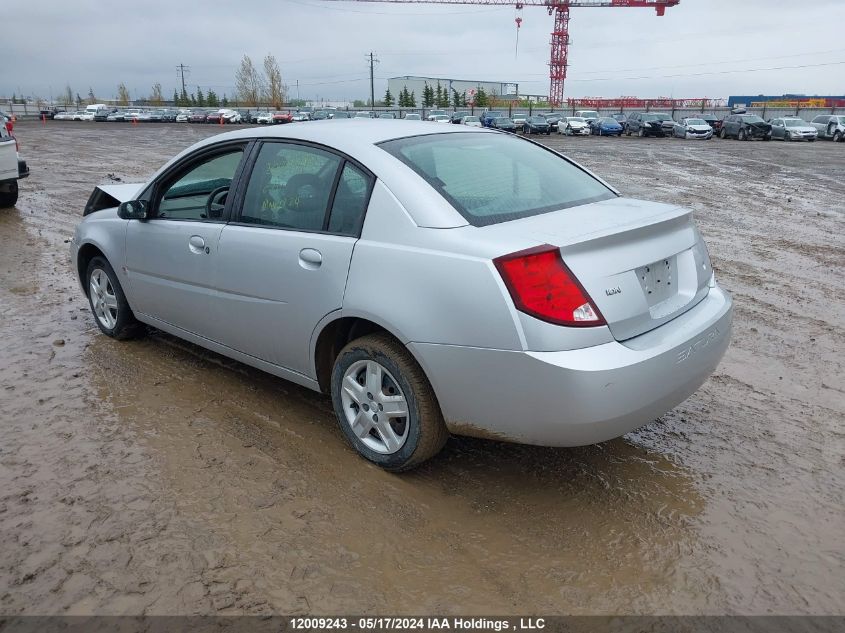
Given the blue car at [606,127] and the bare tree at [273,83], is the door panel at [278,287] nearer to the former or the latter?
the blue car at [606,127]

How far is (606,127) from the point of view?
42594 millimetres

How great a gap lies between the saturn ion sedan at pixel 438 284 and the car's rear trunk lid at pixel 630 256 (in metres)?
0.01

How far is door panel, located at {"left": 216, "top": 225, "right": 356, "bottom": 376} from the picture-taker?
3.26 m

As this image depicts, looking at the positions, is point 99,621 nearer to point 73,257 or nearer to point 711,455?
point 711,455

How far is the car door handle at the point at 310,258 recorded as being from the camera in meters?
3.29

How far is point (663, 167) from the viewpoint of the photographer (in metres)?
19.3

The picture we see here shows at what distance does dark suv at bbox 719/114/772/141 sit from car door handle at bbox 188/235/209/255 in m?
38.0

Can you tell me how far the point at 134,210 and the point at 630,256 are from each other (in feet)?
10.6

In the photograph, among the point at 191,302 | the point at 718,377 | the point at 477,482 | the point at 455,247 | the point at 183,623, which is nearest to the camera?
the point at 183,623

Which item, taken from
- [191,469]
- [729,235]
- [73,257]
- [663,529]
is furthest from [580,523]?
[729,235]

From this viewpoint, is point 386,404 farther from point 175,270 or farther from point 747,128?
point 747,128

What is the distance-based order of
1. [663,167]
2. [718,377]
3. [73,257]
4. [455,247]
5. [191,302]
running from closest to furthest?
[455,247] < [191,302] < [718,377] < [73,257] < [663,167]

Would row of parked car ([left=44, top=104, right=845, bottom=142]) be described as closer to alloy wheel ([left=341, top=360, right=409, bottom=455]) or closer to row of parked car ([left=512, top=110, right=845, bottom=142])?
row of parked car ([left=512, top=110, right=845, bottom=142])

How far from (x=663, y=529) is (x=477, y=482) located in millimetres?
864
